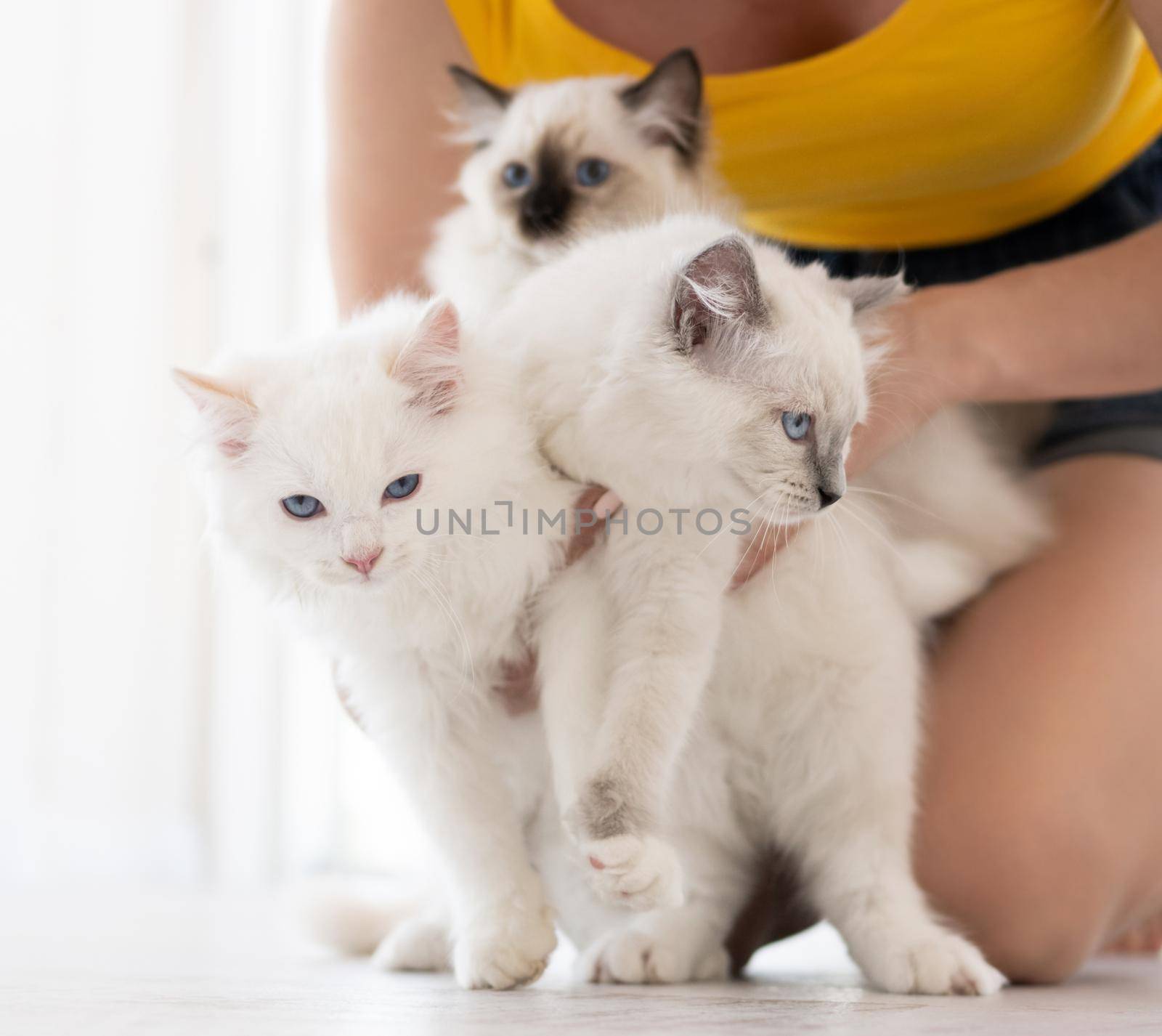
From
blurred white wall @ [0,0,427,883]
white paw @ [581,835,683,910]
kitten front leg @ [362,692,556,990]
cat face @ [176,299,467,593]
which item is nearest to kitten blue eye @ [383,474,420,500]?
cat face @ [176,299,467,593]

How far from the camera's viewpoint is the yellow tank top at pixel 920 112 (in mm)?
1547

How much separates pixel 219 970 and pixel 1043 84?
1.54 metres

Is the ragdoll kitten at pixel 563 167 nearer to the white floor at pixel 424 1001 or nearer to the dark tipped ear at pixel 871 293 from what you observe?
the dark tipped ear at pixel 871 293

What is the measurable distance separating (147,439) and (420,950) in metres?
2.25

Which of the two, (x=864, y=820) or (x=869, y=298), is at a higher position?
(x=869, y=298)

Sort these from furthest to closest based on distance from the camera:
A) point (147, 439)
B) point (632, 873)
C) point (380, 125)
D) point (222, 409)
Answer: point (147, 439), point (380, 125), point (222, 409), point (632, 873)

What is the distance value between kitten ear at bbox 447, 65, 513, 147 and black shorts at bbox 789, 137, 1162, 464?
19.9 inches

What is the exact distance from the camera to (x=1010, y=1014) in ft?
3.34

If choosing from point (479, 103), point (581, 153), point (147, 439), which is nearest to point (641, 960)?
point (581, 153)

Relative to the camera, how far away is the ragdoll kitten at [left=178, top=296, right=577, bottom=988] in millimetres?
1112

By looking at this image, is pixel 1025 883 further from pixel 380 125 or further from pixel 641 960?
pixel 380 125

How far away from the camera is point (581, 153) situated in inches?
69.4

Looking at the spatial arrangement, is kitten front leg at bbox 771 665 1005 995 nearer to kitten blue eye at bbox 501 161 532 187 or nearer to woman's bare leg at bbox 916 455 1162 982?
woman's bare leg at bbox 916 455 1162 982

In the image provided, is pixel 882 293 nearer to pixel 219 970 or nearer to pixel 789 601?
pixel 789 601
